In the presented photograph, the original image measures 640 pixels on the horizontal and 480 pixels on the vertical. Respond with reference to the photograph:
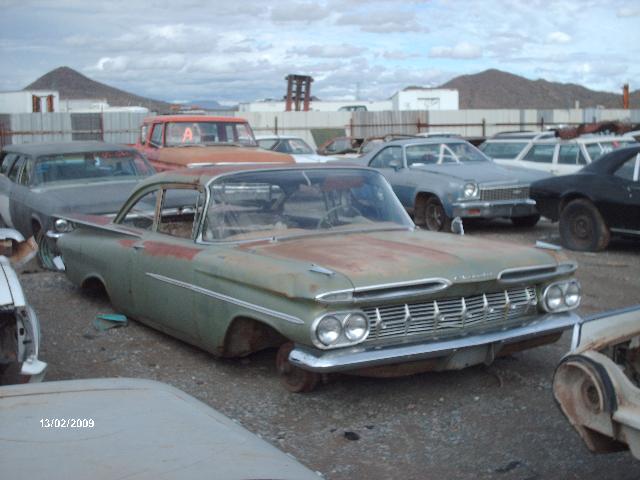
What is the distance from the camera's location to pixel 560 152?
13602 millimetres

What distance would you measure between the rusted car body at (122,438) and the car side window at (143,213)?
345 cm

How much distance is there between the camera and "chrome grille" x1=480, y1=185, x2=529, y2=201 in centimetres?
1129

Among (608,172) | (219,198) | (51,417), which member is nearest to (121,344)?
(219,198)

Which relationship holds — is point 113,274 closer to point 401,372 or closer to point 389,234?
point 389,234

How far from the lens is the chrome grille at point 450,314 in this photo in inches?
176

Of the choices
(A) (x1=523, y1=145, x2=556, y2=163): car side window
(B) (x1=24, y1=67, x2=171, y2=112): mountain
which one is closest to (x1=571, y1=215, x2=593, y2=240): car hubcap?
(A) (x1=523, y1=145, x2=556, y2=163): car side window

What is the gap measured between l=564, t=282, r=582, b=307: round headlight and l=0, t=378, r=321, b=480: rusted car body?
10.0 ft

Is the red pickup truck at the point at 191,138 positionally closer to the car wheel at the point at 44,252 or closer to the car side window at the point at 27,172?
the car side window at the point at 27,172

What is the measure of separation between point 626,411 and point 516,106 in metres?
91.6

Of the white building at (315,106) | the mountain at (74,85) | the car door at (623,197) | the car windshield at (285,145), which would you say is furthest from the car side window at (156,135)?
the mountain at (74,85)

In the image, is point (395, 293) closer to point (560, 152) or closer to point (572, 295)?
point (572, 295)

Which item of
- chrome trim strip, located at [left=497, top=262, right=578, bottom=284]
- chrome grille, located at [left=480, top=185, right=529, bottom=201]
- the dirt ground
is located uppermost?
chrome grille, located at [left=480, top=185, right=529, bottom=201]

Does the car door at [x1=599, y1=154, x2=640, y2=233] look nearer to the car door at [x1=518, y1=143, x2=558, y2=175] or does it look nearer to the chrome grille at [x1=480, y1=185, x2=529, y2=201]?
the chrome grille at [x1=480, y1=185, x2=529, y2=201]
